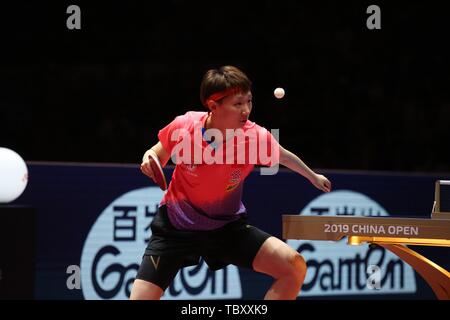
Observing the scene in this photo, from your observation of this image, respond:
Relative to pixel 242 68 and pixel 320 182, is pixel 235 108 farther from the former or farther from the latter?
pixel 242 68

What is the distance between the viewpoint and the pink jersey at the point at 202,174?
470cm

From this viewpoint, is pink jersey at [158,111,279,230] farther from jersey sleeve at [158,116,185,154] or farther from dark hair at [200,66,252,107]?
dark hair at [200,66,252,107]

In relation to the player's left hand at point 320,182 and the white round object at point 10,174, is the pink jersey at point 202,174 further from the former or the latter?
the white round object at point 10,174

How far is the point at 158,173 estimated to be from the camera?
437 cm

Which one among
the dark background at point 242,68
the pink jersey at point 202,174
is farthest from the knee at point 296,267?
the dark background at point 242,68

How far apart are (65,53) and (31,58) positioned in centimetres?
42

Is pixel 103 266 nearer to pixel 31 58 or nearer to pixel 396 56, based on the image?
pixel 31 58

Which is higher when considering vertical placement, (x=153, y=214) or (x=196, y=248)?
(x=196, y=248)

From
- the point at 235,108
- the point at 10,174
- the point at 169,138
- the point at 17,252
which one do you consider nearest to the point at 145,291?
the point at 169,138

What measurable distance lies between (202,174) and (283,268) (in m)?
0.64

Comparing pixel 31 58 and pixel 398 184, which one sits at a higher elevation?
pixel 31 58

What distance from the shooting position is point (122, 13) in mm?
11328

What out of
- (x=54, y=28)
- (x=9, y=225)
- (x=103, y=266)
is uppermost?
(x=54, y=28)

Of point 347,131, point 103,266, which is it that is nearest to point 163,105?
point 347,131
